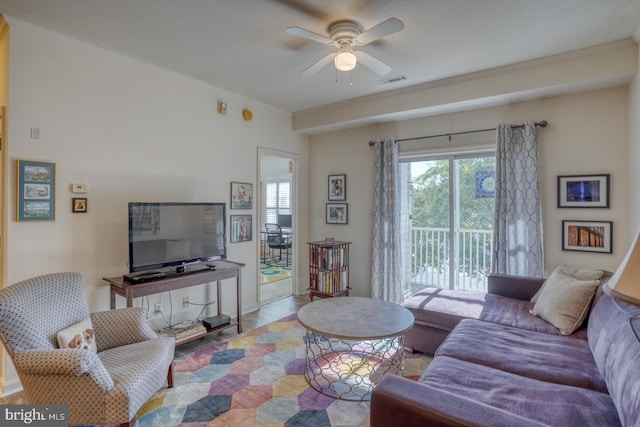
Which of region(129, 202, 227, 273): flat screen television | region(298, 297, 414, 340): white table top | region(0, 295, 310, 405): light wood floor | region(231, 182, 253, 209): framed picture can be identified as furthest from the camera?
region(231, 182, 253, 209): framed picture

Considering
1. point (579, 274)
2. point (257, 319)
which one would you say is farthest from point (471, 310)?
point (257, 319)

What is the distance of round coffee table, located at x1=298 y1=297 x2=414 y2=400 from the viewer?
2176 mm

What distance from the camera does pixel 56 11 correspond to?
225 cm

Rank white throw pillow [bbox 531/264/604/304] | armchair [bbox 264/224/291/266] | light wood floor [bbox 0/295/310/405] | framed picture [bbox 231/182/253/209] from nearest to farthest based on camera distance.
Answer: white throw pillow [bbox 531/264/604/304] < light wood floor [bbox 0/295/310/405] < framed picture [bbox 231/182/253/209] < armchair [bbox 264/224/291/266]

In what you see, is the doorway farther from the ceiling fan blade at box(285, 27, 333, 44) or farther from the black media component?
the ceiling fan blade at box(285, 27, 333, 44)

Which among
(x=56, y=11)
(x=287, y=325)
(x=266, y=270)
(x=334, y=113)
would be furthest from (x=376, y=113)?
(x=266, y=270)

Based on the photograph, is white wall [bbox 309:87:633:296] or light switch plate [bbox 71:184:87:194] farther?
white wall [bbox 309:87:633:296]

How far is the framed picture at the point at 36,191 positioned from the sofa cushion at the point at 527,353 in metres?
2.99

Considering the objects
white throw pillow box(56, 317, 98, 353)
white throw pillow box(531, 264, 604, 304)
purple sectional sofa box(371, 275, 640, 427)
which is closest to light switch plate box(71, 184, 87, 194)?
white throw pillow box(56, 317, 98, 353)

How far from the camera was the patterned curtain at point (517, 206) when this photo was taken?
3.27 m

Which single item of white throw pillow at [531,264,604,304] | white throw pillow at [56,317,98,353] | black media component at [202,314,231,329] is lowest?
black media component at [202,314,231,329]

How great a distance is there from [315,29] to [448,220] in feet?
8.67

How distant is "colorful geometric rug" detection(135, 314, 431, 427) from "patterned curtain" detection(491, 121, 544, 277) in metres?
1.46

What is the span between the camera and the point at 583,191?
312 centimetres
